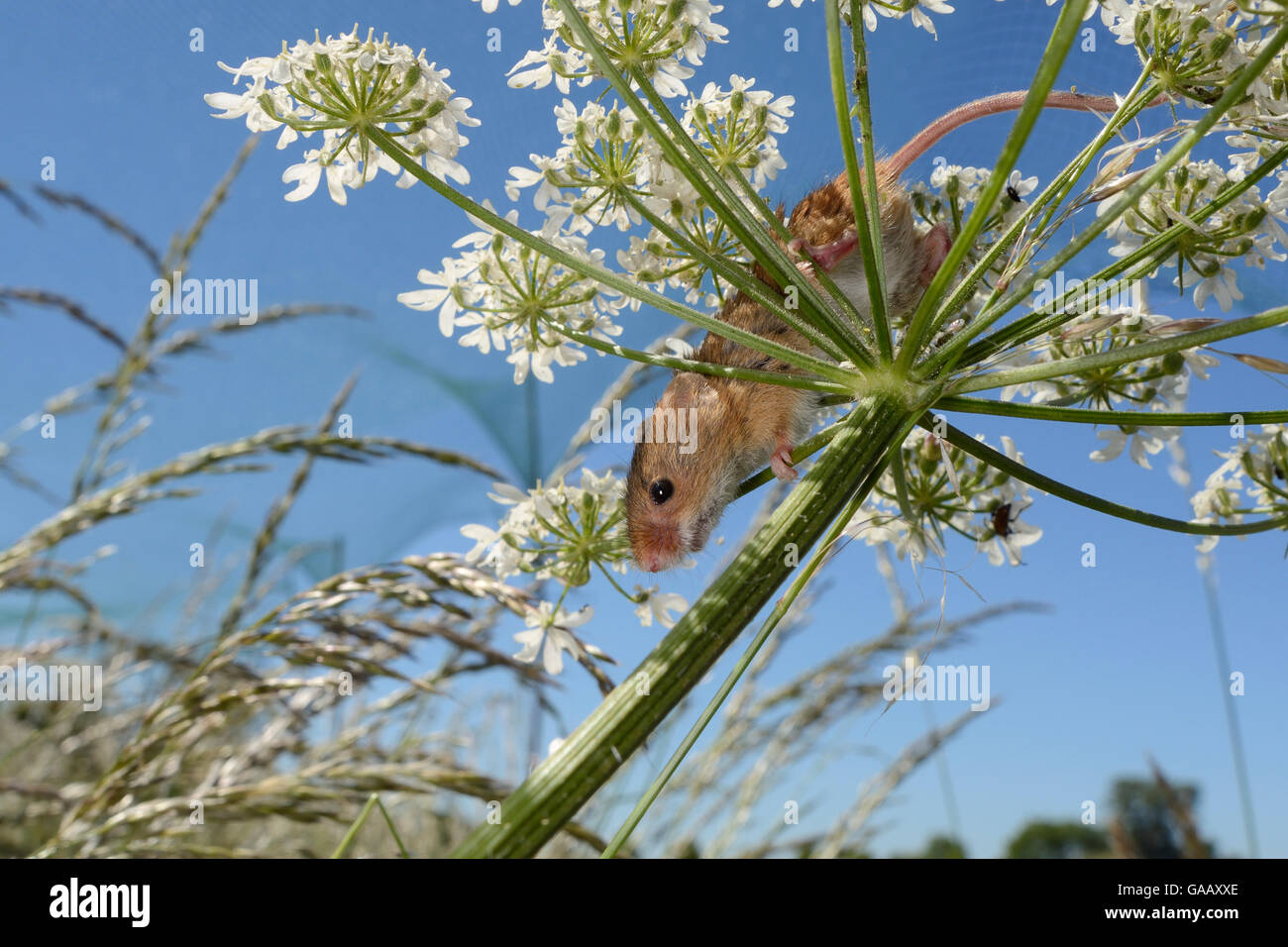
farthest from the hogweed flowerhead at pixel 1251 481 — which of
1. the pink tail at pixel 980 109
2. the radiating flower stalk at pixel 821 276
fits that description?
the pink tail at pixel 980 109

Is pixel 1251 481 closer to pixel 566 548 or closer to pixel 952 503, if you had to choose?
pixel 952 503

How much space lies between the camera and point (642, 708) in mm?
858

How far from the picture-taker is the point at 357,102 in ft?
3.81

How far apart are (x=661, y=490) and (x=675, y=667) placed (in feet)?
1.78

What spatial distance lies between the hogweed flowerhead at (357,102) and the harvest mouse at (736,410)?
1.58 feet

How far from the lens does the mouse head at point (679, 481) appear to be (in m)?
1.40

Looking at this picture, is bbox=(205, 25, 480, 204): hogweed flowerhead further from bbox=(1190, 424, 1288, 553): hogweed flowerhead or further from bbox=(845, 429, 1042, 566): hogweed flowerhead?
bbox=(1190, 424, 1288, 553): hogweed flowerhead

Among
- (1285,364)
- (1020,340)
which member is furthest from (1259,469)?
(1020,340)

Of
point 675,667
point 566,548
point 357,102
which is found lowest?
point 675,667

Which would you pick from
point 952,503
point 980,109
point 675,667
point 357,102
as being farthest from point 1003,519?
point 357,102

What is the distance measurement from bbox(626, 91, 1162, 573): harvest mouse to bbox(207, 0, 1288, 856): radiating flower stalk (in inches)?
2.2

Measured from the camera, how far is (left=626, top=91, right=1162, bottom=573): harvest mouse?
1401 mm

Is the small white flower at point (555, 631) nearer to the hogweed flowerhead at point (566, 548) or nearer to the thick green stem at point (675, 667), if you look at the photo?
the hogweed flowerhead at point (566, 548)
